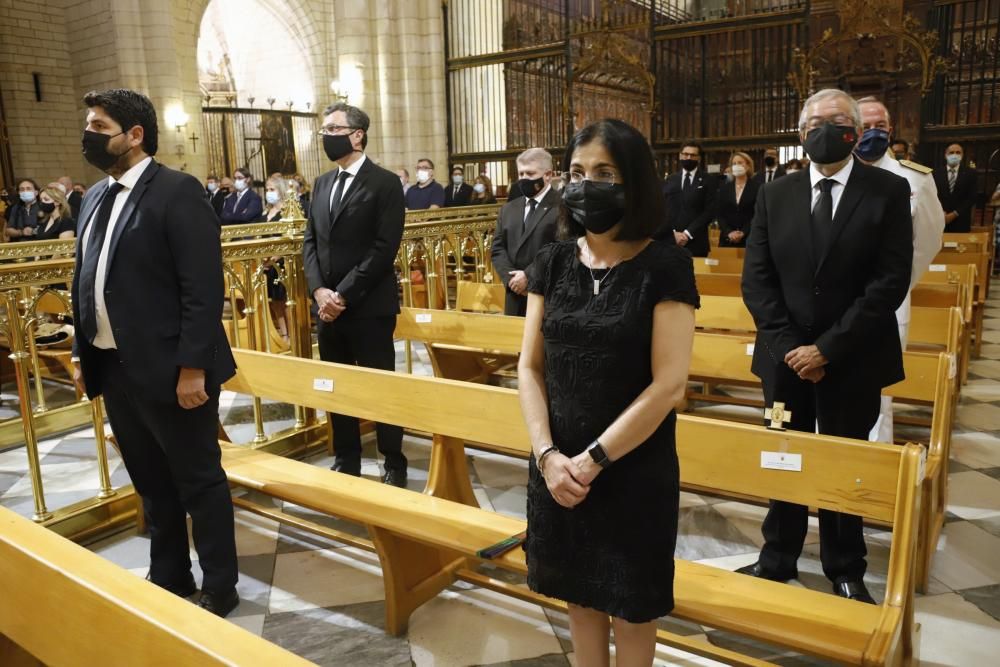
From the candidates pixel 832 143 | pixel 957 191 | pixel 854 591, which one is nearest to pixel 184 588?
pixel 854 591

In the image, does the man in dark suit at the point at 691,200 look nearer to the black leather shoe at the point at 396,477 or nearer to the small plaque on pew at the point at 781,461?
the black leather shoe at the point at 396,477

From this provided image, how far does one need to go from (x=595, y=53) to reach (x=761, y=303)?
343 inches

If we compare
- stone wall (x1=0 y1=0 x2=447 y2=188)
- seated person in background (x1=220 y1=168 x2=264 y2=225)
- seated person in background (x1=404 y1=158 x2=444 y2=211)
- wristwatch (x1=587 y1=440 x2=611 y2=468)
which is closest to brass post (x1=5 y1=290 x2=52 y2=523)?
wristwatch (x1=587 y1=440 x2=611 y2=468)

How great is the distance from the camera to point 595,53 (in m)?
10.4

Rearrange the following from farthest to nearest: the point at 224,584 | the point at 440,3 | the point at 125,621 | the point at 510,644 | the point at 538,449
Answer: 1. the point at 440,3
2. the point at 224,584
3. the point at 510,644
4. the point at 538,449
5. the point at 125,621

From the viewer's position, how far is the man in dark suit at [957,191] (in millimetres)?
7777

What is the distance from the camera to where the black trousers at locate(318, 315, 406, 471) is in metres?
3.60

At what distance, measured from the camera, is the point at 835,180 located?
242 cm

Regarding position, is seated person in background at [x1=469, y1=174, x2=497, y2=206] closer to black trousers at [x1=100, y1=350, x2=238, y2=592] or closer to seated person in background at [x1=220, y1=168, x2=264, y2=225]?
seated person in background at [x1=220, y1=168, x2=264, y2=225]

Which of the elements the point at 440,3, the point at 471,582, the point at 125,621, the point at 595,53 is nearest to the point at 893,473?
the point at 471,582

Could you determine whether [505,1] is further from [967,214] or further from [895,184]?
[895,184]

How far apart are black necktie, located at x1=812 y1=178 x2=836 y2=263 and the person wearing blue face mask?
336 inches

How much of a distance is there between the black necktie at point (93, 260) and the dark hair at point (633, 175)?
1560 millimetres

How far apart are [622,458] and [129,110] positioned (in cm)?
180
